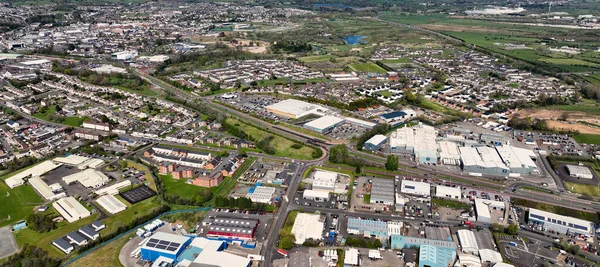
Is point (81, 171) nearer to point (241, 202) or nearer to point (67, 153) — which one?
point (67, 153)

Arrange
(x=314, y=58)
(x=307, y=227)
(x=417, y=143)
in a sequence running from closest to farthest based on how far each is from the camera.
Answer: (x=307, y=227)
(x=417, y=143)
(x=314, y=58)

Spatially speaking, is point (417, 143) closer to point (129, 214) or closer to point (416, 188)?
point (416, 188)

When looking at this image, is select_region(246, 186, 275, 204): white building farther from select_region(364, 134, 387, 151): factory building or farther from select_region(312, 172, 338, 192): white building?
select_region(364, 134, 387, 151): factory building

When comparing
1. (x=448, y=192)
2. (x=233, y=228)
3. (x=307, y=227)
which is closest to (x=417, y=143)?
(x=448, y=192)

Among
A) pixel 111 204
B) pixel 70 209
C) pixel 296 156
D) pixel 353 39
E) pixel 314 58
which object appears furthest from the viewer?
pixel 353 39

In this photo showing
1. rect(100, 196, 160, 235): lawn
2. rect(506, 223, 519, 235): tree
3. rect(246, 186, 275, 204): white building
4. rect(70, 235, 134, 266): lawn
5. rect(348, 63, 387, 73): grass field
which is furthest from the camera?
rect(348, 63, 387, 73): grass field

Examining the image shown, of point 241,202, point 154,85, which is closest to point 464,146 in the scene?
point 241,202

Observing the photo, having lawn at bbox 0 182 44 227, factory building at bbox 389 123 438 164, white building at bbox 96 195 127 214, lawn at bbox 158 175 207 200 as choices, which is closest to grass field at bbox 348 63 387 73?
factory building at bbox 389 123 438 164

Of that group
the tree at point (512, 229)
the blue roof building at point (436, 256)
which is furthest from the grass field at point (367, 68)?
the blue roof building at point (436, 256)
